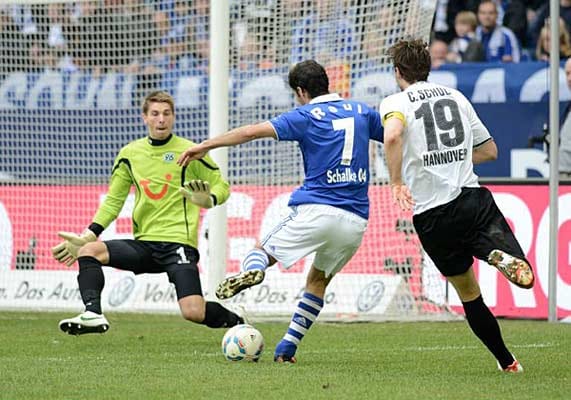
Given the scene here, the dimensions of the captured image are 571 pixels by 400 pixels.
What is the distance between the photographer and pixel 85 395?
22.4 feet

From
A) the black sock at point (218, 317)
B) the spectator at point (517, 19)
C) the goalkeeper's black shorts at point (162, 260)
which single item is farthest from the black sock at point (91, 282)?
the spectator at point (517, 19)

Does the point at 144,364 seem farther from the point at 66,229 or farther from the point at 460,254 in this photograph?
the point at 66,229

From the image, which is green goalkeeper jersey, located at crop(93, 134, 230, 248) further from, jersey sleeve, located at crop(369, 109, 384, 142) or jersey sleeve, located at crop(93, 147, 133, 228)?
jersey sleeve, located at crop(369, 109, 384, 142)

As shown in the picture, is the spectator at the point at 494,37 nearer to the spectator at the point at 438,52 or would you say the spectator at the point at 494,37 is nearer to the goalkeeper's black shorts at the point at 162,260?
the spectator at the point at 438,52

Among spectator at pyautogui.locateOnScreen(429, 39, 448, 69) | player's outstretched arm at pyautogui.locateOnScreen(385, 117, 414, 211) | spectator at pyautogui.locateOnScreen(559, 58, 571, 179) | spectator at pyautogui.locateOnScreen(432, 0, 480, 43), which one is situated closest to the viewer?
player's outstretched arm at pyautogui.locateOnScreen(385, 117, 414, 211)

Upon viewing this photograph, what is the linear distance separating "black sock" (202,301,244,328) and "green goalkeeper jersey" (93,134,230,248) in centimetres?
59

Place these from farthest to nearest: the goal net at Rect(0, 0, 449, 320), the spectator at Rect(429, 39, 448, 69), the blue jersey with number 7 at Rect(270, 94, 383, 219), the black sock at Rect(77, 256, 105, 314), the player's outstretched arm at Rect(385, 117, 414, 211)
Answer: the spectator at Rect(429, 39, 448, 69)
the goal net at Rect(0, 0, 449, 320)
the black sock at Rect(77, 256, 105, 314)
the blue jersey with number 7 at Rect(270, 94, 383, 219)
the player's outstretched arm at Rect(385, 117, 414, 211)

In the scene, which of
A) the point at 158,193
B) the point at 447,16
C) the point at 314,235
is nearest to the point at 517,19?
the point at 447,16

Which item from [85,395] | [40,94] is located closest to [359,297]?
[40,94]

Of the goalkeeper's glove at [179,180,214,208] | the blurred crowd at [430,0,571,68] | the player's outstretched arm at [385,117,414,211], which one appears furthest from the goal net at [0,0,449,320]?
the player's outstretched arm at [385,117,414,211]

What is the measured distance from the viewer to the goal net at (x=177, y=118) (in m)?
13.0

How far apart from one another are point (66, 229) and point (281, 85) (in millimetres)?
3106

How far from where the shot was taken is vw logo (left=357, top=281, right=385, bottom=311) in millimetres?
12984

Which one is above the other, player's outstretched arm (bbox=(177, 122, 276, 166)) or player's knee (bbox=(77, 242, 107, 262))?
player's outstretched arm (bbox=(177, 122, 276, 166))
